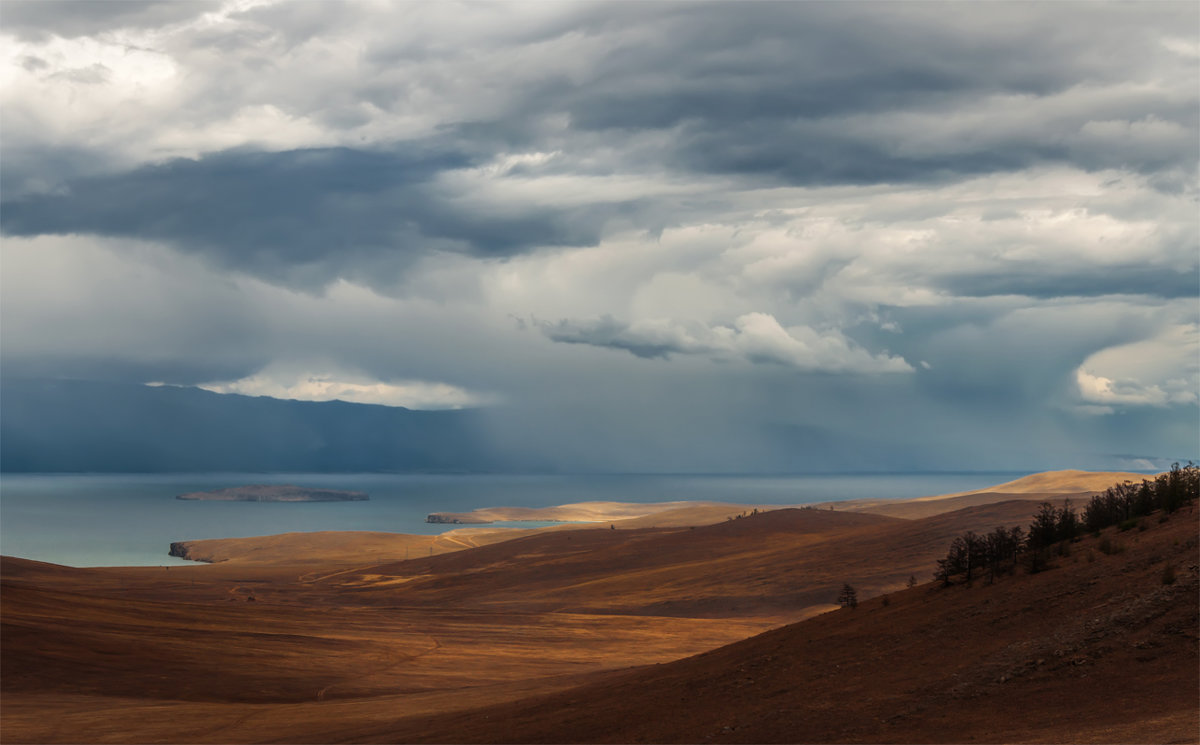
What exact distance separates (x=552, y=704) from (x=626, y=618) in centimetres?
3274

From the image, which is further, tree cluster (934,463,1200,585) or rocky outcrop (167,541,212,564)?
rocky outcrop (167,541,212,564)

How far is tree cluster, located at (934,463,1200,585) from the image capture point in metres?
21.0

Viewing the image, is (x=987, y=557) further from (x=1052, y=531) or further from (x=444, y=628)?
(x=444, y=628)

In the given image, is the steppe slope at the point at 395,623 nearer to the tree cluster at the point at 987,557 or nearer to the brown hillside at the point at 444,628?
the brown hillside at the point at 444,628

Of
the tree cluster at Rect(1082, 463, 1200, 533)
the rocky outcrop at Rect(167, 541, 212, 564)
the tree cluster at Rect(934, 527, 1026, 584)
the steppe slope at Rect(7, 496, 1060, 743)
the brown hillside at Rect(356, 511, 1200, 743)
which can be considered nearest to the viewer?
the brown hillside at Rect(356, 511, 1200, 743)

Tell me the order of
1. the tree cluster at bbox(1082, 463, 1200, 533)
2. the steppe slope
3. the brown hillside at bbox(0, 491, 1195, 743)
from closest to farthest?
the tree cluster at bbox(1082, 463, 1200, 533), the brown hillside at bbox(0, 491, 1195, 743), the steppe slope

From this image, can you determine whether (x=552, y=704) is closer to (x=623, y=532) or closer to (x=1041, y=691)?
(x=1041, y=691)

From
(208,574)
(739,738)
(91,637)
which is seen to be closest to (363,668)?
(91,637)

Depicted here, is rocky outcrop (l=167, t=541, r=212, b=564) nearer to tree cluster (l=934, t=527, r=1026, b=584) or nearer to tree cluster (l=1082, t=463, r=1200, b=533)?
tree cluster (l=934, t=527, r=1026, b=584)

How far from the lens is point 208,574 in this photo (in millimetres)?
90375

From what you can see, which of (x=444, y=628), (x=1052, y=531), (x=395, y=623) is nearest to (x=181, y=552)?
(x=395, y=623)

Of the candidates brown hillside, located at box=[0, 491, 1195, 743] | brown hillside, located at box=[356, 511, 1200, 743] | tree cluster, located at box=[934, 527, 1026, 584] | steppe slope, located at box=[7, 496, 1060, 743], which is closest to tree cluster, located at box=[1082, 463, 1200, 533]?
brown hillside, located at box=[356, 511, 1200, 743]

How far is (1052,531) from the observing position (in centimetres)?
2159

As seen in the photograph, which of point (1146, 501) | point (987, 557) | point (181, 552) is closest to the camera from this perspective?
point (987, 557)
